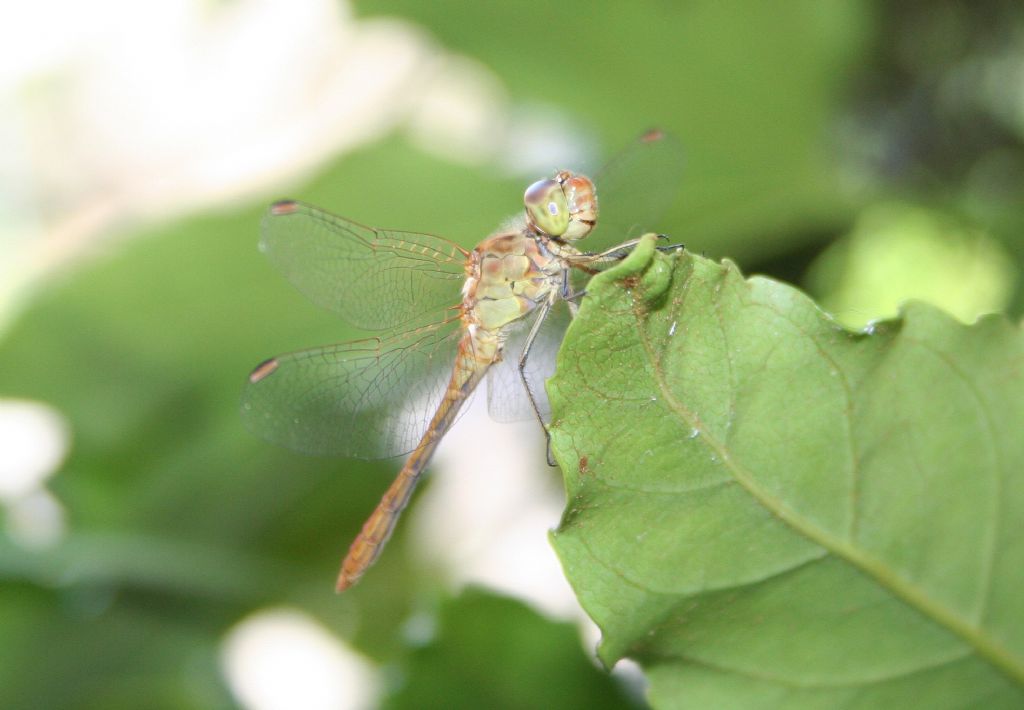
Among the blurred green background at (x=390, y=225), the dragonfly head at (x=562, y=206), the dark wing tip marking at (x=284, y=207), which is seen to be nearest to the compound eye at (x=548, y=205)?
the dragonfly head at (x=562, y=206)

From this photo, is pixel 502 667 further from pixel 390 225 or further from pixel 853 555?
pixel 390 225

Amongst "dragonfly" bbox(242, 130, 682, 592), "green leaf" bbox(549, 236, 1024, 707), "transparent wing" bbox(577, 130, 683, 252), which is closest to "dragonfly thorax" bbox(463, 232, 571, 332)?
"dragonfly" bbox(242, 130, 682, 592)

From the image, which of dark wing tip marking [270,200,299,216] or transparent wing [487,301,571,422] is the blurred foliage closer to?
transparent wing [487,301,571,422]

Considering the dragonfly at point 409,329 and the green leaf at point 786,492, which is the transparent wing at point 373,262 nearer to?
the dragonfly at point 409,329

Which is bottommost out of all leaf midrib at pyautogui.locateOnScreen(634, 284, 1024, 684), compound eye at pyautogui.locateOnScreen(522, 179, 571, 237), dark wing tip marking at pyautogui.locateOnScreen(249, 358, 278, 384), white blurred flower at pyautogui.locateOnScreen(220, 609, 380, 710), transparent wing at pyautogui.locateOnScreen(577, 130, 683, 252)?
white blurred flower at pyautogui.locateOnScreen(220, 609, 380, 710)

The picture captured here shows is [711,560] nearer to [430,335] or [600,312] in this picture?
[600,312]

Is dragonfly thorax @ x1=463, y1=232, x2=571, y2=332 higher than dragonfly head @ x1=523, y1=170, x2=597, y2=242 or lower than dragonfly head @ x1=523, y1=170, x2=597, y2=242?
lower
